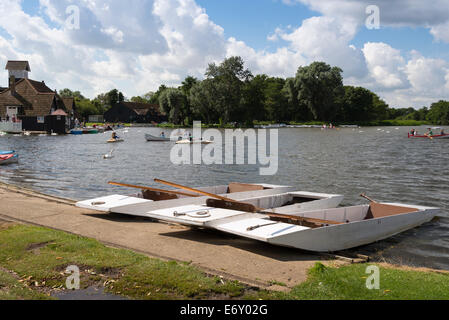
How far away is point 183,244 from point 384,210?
8113mm

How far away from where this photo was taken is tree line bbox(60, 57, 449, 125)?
114625mm

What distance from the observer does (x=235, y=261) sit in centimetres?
923

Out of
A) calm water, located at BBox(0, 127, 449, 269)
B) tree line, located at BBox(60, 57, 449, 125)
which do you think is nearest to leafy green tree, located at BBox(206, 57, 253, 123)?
tree line, located at BBox(60, 57, 449, 125)

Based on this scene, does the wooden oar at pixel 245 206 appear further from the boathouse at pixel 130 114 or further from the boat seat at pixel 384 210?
the boathouse at pixel 130 114

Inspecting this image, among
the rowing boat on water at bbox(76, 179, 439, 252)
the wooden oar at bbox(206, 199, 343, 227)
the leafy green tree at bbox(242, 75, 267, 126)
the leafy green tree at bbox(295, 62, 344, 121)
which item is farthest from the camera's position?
the leafy green tree at bbox(295, 62, 344, 121)

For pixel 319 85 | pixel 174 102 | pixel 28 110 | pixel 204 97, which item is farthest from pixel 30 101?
pixel 319 85

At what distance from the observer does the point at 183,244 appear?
34.7 ft

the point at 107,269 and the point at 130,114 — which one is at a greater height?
the point at 130,114

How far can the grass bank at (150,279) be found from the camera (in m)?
6.95

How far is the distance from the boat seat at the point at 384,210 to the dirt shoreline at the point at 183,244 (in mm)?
5311

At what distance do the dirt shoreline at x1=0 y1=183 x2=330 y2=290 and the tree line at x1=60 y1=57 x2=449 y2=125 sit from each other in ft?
331

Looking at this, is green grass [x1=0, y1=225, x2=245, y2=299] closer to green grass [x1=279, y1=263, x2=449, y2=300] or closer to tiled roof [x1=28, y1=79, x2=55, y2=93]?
green grass [x1=279, y1=263, x2=449, y2=300]

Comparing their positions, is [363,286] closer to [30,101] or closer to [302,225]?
[302,225]
